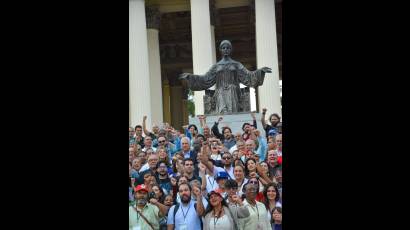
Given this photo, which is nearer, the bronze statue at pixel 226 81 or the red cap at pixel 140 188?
the red cap at pixel 140 188

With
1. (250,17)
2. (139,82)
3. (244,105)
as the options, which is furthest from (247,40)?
(244,105)

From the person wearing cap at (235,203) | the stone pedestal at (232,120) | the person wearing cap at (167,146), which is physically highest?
the stone pedestal at (232,120)

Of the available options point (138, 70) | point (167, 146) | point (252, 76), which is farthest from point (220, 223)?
point (138, 70)

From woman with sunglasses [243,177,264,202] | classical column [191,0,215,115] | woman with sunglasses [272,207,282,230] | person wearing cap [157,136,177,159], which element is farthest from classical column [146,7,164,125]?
woman with sunglasses [272,207,282,230]

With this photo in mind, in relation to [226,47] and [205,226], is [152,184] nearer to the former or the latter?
[205,226]

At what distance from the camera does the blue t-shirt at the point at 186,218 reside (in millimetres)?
5852

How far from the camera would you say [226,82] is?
12.2 meters

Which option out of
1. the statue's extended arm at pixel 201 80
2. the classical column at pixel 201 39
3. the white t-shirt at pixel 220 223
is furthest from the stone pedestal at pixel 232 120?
the classical column at pixel 201 39

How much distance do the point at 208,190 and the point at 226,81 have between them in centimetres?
602

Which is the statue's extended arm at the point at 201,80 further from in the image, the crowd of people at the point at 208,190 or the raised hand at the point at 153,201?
the raised hand at the point at 153,201

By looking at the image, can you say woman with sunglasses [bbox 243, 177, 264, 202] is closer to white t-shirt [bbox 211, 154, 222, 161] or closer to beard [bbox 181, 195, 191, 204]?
beard [bbox 181, 195, 191, 204]

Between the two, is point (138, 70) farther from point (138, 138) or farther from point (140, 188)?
point (140, 188)

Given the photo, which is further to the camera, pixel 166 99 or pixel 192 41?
pixel 166 99

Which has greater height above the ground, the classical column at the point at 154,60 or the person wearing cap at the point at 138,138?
the classical column at the point at 154,60
